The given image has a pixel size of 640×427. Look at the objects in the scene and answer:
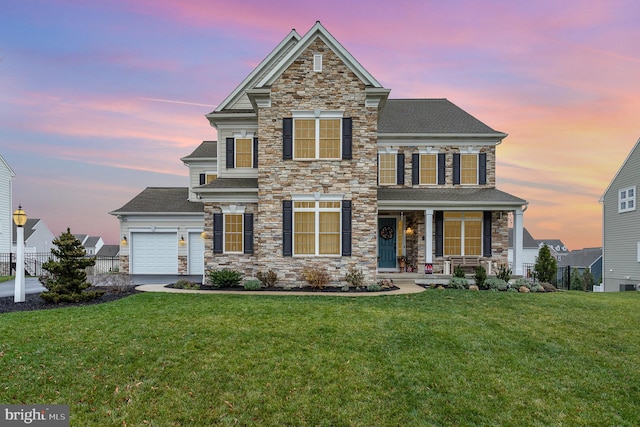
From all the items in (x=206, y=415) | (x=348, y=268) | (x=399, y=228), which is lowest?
(x=206, y=415)

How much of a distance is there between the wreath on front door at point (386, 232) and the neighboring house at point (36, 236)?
41.1m

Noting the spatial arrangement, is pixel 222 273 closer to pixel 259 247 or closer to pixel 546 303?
pixel 259 247

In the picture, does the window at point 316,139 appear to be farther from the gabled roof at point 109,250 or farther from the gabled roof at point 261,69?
the gabled roof at point 109,250

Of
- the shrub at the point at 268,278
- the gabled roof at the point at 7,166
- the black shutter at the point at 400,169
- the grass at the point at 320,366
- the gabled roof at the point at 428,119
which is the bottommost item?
the grass at the point at 320,366

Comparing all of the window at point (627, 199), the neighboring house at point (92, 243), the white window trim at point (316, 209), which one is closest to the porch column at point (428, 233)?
the white window trim at point (316, 209)

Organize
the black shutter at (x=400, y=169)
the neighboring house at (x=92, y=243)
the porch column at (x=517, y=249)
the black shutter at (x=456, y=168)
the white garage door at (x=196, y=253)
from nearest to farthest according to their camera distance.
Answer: the porch column at (x=517, y=249)
the black shutter at (x=456, y=168)
the black shutter at (x=400, y=169)
the white garage door at (x=196, y=253)
the neighboring house at (x=92, y=243)

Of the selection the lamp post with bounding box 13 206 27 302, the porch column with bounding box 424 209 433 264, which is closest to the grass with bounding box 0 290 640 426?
the lamp post with bounding box 13 206 27 302

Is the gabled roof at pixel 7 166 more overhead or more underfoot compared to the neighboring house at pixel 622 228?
more overhead

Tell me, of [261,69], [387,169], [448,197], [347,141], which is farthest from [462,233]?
[261,69]

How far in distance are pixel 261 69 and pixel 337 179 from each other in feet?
21.3

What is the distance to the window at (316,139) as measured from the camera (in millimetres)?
15562

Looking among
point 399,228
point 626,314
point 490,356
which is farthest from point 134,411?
point 399,228

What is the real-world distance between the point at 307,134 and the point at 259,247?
4.73 meters

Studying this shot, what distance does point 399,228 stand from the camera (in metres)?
20.2
